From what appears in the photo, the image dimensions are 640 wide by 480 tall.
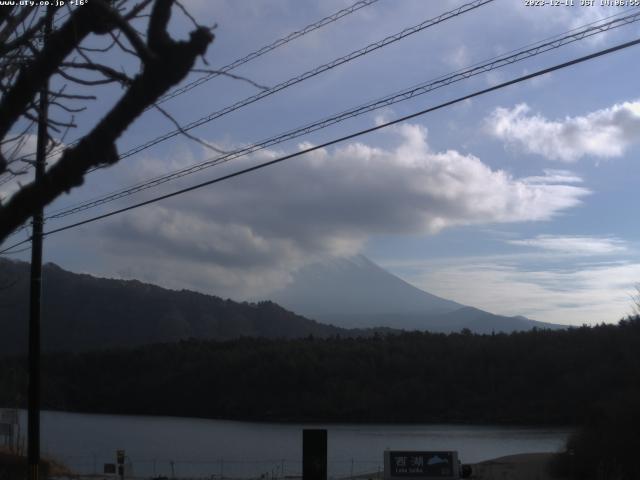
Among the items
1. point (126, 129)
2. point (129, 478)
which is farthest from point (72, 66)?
point (129, 478)

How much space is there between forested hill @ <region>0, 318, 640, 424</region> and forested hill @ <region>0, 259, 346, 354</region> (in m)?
25.2

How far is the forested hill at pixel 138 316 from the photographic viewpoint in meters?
123

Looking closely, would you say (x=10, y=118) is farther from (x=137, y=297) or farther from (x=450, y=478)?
(x=137, y=297)

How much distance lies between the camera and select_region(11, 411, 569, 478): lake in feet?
129

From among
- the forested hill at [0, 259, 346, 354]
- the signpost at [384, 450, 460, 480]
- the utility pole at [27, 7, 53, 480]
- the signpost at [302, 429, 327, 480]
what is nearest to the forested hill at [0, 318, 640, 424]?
the forested hill at [0, 259, 346, 354]

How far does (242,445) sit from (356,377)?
1251 inches

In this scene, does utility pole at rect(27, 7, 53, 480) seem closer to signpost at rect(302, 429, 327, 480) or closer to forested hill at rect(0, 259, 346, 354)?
signpost at rect(302, 429, 327, 480)

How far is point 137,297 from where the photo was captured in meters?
142

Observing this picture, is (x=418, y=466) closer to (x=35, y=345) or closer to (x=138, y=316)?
(x=35, y=345)

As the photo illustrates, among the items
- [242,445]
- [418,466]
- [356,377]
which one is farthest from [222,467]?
[356,377]

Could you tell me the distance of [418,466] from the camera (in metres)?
23.3

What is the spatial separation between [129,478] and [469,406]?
147 ft

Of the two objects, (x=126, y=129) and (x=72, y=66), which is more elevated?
(x=72, y=66)

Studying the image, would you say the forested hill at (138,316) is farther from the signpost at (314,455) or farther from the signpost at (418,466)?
the signpost at (314,455)
